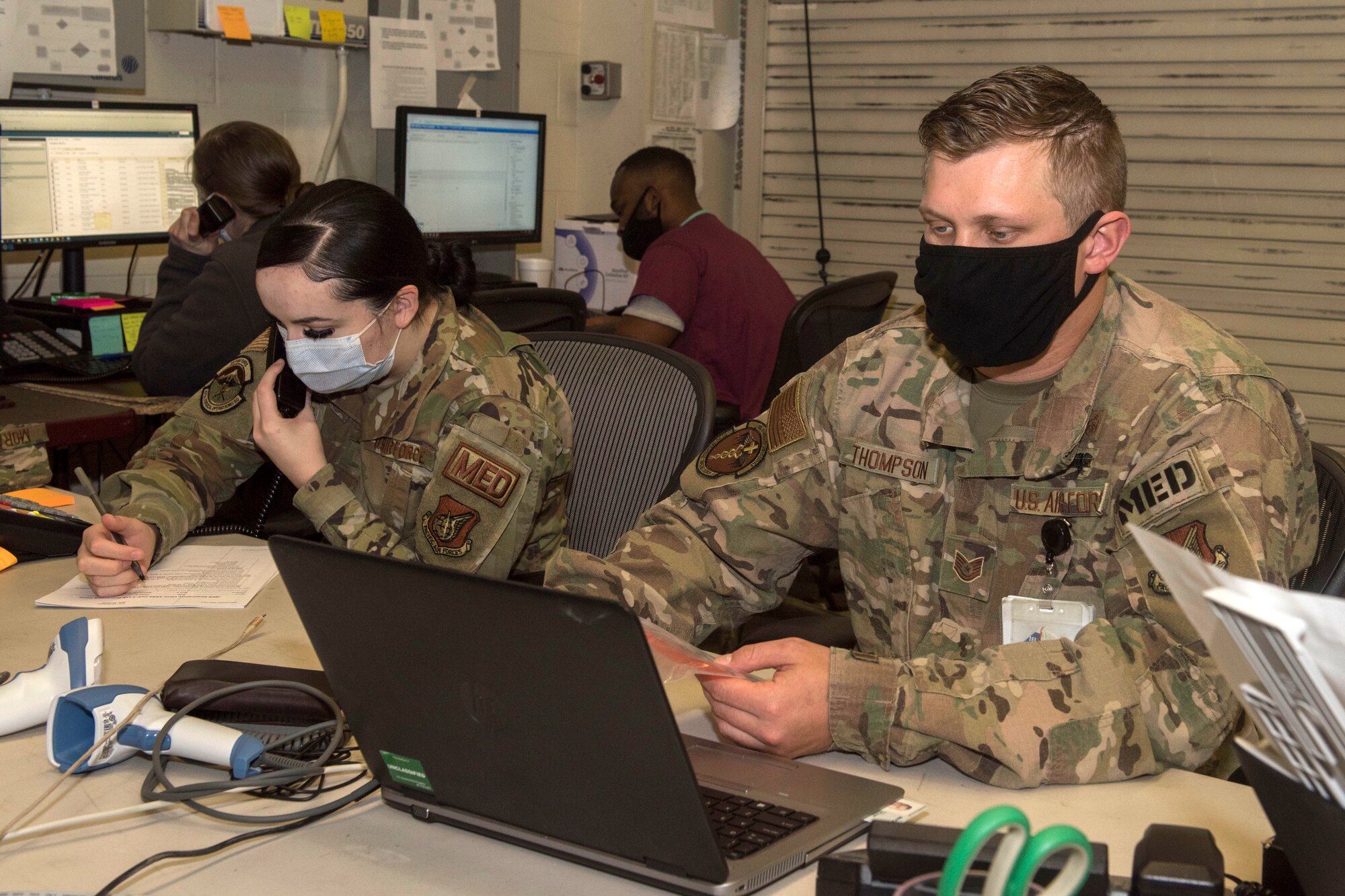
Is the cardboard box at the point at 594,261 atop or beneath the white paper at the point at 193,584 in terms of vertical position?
atop

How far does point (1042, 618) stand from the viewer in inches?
51.9

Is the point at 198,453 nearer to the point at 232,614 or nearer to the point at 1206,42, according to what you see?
the point at 232,614

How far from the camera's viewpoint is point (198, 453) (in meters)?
1.97

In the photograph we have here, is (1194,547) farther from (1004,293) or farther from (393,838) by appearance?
(393,838)

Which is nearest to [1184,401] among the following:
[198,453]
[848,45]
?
[198,453]

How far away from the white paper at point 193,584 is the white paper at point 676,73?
3.26m

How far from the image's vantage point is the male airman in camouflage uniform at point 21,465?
78.4 inches

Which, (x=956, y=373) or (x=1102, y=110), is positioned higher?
(x=1102, y=110)

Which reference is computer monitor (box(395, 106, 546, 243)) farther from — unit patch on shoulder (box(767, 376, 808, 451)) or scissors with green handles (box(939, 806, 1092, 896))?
Result: scissors with green handles (box(939, 806, 1092, 896))

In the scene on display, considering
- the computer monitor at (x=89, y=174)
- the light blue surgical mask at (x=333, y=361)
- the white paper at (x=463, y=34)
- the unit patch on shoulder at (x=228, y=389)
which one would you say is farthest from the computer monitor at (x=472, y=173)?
the light blue surgical mask at (x=333, y=361)

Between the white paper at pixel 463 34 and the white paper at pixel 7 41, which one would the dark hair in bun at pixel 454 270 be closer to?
Result: the white paper at pixel 7 41

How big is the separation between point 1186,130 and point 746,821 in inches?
152

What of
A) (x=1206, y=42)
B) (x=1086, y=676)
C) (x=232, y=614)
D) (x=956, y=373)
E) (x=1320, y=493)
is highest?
(x=1206, y=42)

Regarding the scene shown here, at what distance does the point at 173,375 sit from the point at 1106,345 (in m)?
2.01
